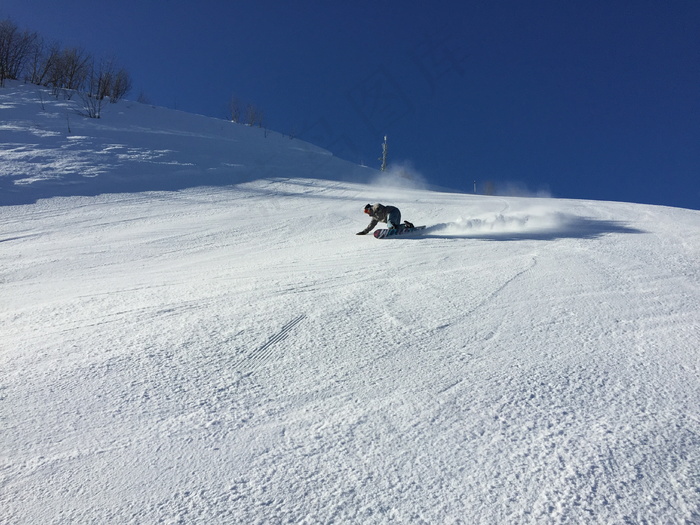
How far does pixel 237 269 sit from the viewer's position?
6.43 meters

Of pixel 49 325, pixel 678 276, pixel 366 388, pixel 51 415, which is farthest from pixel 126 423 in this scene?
pixel 678 276

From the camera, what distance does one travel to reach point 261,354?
3451 mm

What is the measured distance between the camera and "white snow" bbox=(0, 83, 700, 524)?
204 centimetres

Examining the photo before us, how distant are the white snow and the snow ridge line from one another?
0.02 metres

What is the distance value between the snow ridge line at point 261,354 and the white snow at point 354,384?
2 cm

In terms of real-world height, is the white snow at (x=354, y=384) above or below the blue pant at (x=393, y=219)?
below

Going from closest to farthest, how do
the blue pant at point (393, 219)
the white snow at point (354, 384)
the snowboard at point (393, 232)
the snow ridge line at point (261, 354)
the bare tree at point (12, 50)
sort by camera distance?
1. the white snow at point (354, 384)
2. the snow ridge line at point (261, 354)
3. the snowboard at point (393, 232)
4. the blue pant at point (393, 219)
5. the bare tree at point (12, 50)

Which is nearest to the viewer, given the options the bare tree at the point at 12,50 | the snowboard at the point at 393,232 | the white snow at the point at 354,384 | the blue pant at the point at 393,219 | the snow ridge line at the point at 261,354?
the white snow at the point at 354,384

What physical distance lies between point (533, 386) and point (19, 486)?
3073 millimetres

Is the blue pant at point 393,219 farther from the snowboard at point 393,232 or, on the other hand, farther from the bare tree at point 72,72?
the bare tree at point 72,72

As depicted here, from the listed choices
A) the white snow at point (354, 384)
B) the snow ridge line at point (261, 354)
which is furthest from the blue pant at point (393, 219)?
the snow ridge line at point (261, 354)

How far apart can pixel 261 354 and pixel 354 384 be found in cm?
89

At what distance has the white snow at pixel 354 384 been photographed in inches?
80.4

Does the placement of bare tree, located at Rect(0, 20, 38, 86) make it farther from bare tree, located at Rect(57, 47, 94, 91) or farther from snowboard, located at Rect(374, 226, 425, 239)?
snowboard, located at Rect(374, 226, 425, 239)
